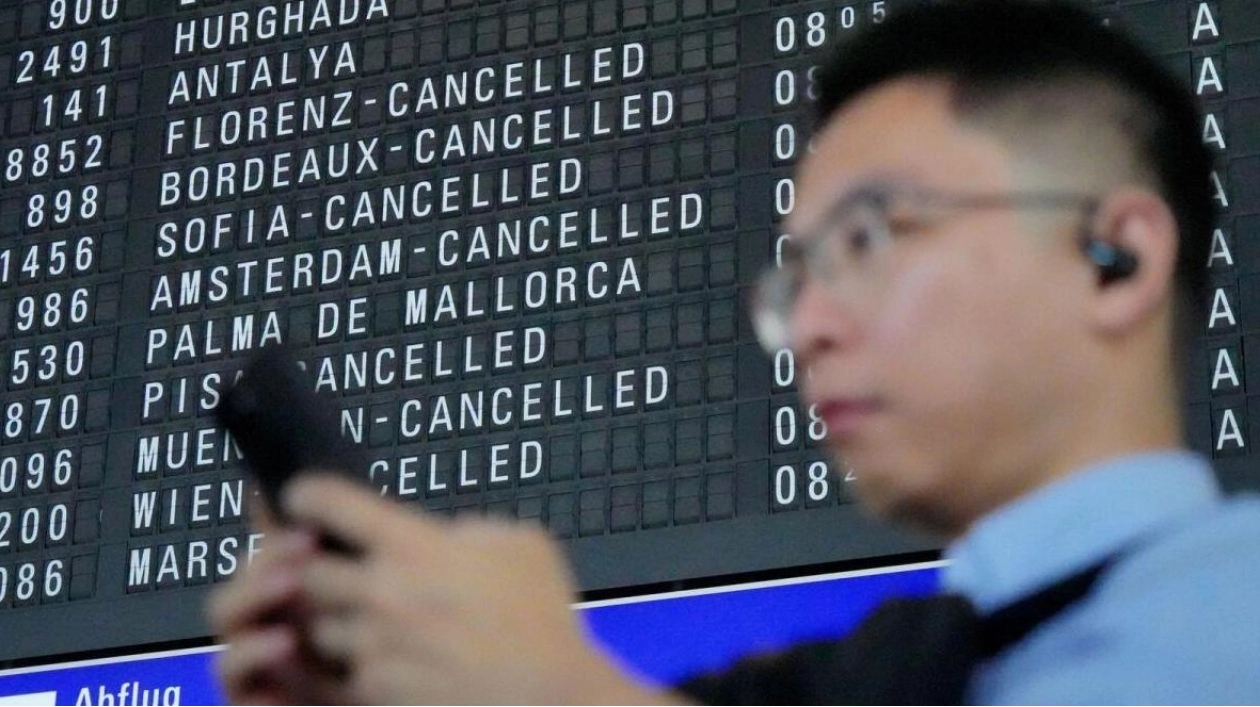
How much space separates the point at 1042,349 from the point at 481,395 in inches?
106

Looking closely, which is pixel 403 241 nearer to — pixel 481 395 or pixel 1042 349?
pixel 481 395

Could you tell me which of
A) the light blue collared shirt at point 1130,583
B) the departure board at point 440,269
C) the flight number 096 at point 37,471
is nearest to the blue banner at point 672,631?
the departure board at point 440,269

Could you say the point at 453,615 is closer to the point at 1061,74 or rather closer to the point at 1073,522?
the point at 1073,522

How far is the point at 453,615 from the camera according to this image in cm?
40

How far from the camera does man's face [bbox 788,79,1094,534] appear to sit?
0.51 metres

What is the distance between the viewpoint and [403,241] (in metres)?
3.32

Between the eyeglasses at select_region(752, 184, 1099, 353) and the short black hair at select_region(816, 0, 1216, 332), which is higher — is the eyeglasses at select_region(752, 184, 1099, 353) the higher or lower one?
the lower one

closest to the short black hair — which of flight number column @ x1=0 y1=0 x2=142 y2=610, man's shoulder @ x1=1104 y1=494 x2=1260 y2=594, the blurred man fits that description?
the blurred man

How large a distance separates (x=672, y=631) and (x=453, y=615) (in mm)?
2785

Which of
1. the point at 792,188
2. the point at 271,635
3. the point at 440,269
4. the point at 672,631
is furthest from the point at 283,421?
the point at 440,269

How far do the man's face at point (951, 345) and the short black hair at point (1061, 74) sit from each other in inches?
1.2

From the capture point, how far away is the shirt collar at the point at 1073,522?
1.56 ft

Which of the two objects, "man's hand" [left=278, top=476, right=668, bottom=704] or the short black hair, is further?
the short black hair

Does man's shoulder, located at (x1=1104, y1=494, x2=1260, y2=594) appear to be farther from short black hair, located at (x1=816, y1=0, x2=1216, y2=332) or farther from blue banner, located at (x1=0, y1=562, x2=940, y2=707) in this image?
blue banner, located at (x1=0, y1=562, x2=940, y2=707)
